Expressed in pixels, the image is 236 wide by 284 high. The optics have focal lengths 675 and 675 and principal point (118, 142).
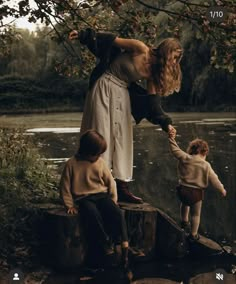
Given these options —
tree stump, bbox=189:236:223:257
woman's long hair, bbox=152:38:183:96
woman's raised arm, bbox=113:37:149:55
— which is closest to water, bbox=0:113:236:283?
tree stump, bbox=189:236:223:257

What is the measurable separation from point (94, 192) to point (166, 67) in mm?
1125

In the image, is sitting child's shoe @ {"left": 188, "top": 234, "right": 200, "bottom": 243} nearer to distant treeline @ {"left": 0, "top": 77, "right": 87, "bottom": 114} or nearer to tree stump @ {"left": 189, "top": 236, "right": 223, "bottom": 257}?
tree stump @ {"left": 189, "top": 236, "right": 223, "bottom": 257}

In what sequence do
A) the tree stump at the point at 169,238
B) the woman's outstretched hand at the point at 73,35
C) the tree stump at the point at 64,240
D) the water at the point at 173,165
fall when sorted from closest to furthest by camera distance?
the woman's outstretched hand at the point at 73,35 → the tree stump at the point at 64,240 → the tree stump at the point at 169,238 → the water at the point at 173,165

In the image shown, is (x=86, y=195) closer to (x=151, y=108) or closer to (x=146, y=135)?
(x=151, y=108)

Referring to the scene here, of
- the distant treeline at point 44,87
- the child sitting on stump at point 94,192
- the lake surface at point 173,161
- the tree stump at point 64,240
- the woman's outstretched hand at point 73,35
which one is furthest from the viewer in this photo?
the distant treeline at point 44,87

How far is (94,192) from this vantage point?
16.9 feet

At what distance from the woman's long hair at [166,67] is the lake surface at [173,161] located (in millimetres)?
1728

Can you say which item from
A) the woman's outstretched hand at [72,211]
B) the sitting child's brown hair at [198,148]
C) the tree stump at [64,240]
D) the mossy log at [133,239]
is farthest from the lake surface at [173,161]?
the woman's outstretched hand at [72,211]

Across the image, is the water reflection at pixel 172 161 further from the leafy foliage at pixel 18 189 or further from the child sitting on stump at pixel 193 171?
the leafy foliage at pixel 18 189

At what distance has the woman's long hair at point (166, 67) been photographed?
17.1 feet

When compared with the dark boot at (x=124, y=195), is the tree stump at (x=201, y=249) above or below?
below

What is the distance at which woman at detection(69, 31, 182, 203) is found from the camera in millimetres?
5348

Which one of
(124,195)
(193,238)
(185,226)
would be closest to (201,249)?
(193,238)

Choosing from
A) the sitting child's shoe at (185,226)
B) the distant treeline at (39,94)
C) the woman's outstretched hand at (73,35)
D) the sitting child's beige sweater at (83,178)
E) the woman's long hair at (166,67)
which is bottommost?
the distant treeline at (39,94)
